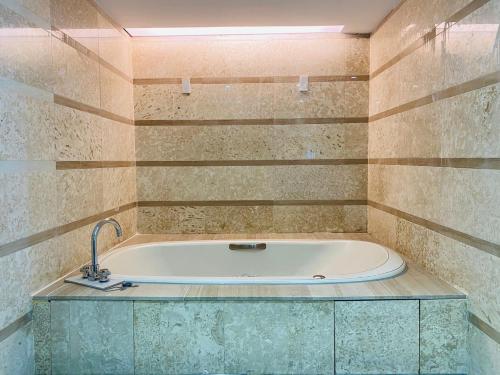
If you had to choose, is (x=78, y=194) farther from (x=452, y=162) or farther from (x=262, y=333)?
(x=452, y=162)

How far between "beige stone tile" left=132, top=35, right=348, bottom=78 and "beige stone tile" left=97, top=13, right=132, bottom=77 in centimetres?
12

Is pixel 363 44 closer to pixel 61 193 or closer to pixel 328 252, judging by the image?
pixel 328 252

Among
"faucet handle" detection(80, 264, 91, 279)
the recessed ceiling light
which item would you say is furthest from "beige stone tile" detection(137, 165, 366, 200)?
"faucet handle" detection(80, 264, 91, 279)

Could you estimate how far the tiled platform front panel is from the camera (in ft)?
4.72

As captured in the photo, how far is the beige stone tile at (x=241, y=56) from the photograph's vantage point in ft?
8.90

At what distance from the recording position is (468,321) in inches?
56.1

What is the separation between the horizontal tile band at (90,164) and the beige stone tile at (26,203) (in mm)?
86

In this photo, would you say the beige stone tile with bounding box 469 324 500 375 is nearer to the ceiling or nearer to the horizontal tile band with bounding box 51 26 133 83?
the ceiling

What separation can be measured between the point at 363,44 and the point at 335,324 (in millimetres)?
2142

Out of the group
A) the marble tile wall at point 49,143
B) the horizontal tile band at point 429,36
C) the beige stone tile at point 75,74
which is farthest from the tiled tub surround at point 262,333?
the horizontal tile band at point 429,36

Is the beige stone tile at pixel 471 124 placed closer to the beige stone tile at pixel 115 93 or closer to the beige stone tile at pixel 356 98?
the beige stone tile at pixel 356 98

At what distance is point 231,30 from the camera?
266cm

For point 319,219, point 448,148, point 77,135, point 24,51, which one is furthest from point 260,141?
point 24,51

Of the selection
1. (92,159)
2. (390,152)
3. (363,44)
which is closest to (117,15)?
(92,159)
